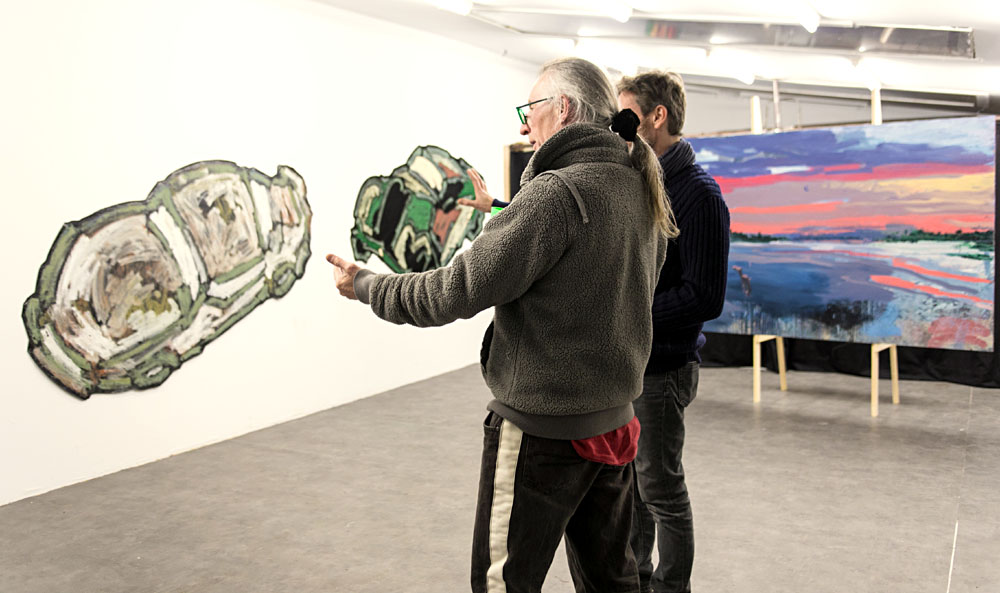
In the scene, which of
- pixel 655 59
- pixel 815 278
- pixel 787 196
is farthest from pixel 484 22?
pixel 815 278

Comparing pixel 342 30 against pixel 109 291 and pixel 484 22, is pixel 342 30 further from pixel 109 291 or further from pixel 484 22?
pixel 109 291

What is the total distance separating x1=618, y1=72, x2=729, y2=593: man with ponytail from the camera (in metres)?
2.06

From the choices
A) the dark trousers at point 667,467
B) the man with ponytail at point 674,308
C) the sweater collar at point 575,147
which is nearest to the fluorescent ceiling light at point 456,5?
the man with ponytail at point 674,308

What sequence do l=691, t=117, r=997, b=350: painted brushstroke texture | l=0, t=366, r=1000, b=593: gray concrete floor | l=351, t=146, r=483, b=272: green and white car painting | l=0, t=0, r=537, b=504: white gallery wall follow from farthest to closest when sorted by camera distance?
l=351, t=146, r=483, b=272: green and white car painting < l=691, t=117, r=997, b=350: painted brushstroke texture < l=0, t=0, r=537, b=504: white gallery wall < l=0, t=366, r=1000, b=593: gray concrete floor

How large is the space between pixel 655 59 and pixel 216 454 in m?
→ 4.23

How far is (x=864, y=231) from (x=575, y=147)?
4.31 metres

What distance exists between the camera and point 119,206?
3.93 meters

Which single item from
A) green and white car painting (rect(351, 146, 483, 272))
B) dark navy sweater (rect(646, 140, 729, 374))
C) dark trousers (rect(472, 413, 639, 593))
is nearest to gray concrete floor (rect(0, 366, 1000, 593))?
dark navy sweater (rect(646, 140, 729, 374))

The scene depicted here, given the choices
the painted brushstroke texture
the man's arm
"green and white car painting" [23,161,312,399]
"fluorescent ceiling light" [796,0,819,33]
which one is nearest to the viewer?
the man's arm

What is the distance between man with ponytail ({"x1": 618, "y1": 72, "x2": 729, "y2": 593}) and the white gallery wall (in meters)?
2.70

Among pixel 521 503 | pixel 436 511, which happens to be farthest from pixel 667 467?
pixel 436 511

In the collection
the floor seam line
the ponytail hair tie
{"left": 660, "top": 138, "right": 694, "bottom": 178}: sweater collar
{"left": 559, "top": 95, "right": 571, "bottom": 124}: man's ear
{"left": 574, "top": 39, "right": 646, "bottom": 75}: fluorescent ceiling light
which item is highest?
{"left": 574, "top": 39, "right": 646, "bottom": 75}: fluorescent ceiling light

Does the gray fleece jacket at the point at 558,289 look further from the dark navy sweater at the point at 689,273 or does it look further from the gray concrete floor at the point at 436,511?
the gray concrete floor at the point at 436,511

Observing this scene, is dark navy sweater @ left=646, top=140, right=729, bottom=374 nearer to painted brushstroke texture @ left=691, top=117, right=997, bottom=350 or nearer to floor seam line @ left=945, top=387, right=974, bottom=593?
floor seam line @ left=945, top=387, right=974, bottom=593
